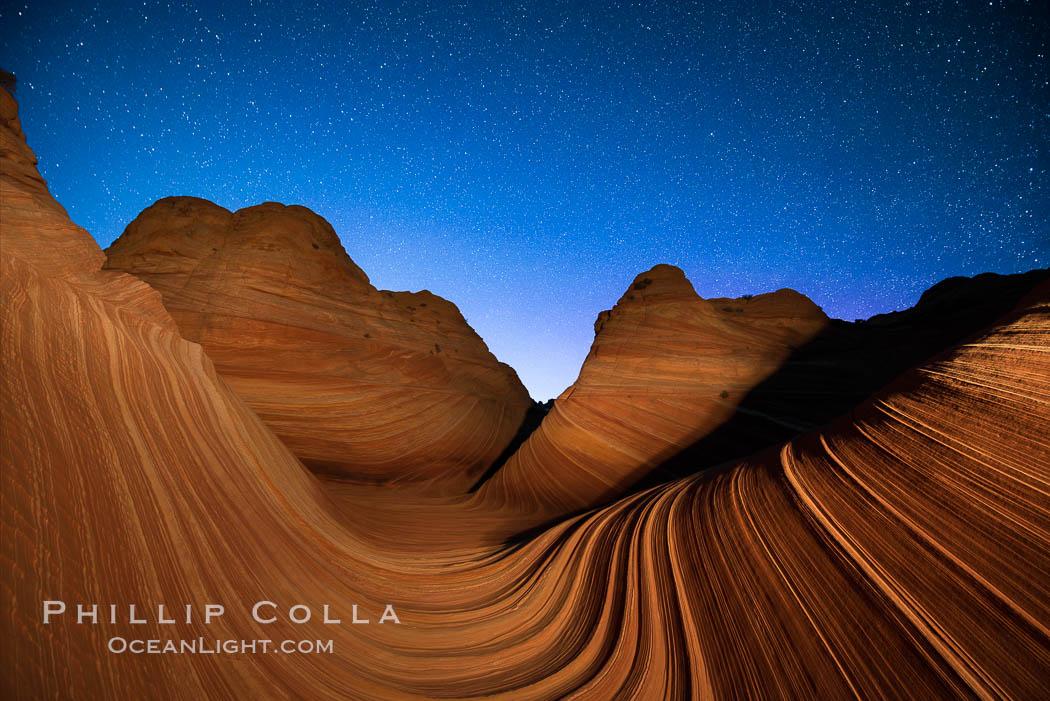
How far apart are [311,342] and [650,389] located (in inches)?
269

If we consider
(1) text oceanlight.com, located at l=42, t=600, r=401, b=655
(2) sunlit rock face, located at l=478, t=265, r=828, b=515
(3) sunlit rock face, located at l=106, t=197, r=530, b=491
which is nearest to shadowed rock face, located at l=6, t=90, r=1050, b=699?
(1) text oceanlight.com, located at l=42, t=600, r=401, b=655

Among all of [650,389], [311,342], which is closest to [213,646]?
[650,389]

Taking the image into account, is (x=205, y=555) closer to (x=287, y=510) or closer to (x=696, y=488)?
(x=287, y=510)

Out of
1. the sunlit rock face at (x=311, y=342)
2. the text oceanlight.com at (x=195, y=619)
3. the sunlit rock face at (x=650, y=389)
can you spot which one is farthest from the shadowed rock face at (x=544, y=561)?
the sunlit rock face at (x=311, y=342)

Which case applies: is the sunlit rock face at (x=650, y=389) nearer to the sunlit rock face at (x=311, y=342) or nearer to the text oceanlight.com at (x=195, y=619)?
the sunlit rock face at (x=311, y=342)

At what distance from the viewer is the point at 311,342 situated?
24.2 ft

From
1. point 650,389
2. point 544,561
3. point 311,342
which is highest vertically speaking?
point 311,342

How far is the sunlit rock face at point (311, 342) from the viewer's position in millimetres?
6793

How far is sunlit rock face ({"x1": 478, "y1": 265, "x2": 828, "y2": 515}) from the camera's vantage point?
5738mm

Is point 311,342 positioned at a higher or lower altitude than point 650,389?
higher

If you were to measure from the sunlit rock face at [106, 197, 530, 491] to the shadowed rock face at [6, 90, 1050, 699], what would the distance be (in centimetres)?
432

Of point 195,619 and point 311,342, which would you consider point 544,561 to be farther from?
point 311,342

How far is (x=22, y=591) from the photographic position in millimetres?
1021

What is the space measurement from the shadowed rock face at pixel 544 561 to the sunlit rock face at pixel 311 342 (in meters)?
4.32
